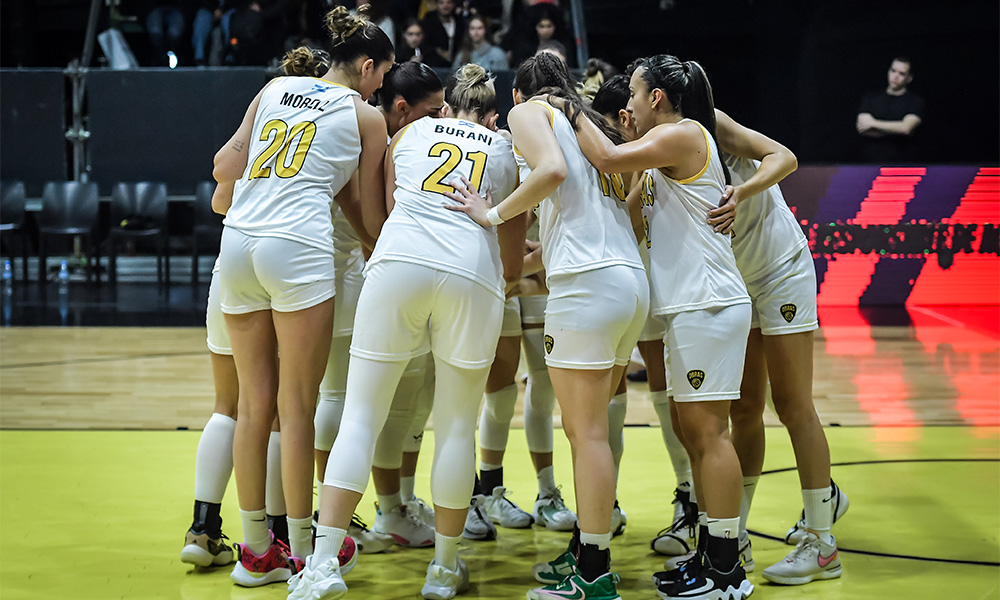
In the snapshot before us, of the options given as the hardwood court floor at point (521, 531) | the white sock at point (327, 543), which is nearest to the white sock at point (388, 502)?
the hardwood court floor at point (521, 531)

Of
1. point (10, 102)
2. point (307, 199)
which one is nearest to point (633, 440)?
point (307, 199)

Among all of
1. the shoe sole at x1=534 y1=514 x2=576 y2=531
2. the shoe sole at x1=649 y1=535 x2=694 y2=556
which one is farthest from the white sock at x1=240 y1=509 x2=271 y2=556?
the shoe sole at x1=649 y1=535 x2=694 y2=556

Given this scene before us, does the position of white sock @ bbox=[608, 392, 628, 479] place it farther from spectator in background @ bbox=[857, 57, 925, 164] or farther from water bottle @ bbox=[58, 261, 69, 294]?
water bottle @ bbox=[58, 261, 69, 294]

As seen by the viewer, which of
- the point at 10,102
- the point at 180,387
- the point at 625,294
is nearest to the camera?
the point at 625,294

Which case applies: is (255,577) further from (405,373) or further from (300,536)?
(405,373)

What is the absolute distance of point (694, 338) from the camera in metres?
3.29

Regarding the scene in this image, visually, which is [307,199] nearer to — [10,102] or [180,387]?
[180,387]

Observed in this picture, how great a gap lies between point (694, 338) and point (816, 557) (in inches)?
39.0

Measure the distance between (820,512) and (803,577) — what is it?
0.80 ft

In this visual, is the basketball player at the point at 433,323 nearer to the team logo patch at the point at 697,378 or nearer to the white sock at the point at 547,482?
the team logo patch at the point at 697,378

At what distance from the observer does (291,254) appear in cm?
331

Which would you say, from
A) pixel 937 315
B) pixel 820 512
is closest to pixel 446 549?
pixel 820 512

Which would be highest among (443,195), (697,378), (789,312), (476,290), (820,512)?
(443,195)

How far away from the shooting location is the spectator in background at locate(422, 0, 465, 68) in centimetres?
1112
